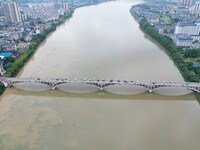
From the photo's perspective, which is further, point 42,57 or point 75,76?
point 42,57

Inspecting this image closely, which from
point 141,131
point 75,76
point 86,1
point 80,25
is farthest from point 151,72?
point 86,1

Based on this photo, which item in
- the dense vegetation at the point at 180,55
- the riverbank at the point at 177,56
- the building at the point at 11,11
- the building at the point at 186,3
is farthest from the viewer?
the building at the point at 186,3

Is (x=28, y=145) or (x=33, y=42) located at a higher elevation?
(x=33, y=42)

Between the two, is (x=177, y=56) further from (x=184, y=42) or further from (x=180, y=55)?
(x=184, y=42)

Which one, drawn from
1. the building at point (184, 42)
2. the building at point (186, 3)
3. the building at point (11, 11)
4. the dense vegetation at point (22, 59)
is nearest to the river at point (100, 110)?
the dense vegetation at point (22, 59)

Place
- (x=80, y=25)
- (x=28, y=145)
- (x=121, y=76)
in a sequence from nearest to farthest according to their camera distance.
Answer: (x=28, y=145) < (x=121, y=76) < (x=80, y=25)

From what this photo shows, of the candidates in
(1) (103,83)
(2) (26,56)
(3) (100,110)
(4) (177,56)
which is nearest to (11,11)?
(2) (26,56)

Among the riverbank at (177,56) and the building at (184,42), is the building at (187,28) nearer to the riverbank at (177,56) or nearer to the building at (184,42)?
the riverbank at (177,56)

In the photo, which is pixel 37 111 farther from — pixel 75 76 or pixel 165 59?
pixel 165 59
